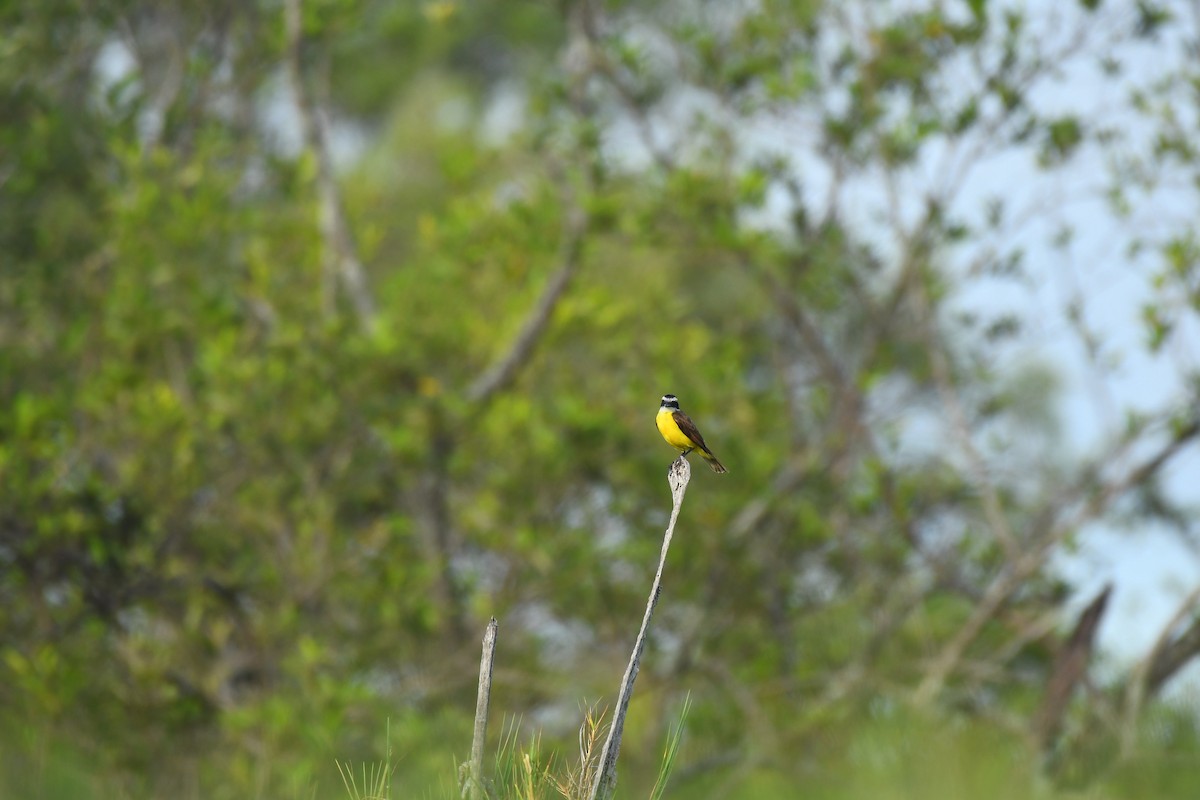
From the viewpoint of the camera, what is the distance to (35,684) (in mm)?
8945

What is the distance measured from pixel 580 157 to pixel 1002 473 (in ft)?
11.9

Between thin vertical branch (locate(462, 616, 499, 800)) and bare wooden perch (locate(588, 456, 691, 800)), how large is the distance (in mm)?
233

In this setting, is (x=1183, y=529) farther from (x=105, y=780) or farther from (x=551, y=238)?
(x=105, y=780)

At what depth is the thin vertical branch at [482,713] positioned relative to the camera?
297 centimetres

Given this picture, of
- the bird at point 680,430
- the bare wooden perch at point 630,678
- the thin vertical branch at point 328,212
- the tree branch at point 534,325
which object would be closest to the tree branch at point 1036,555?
the tree branch at point 534,325

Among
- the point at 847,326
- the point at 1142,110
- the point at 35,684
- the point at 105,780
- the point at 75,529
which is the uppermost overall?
the point at 847,326

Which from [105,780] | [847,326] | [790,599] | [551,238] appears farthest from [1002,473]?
[105,780]

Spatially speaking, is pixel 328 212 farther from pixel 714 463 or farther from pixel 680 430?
pixel 714 463

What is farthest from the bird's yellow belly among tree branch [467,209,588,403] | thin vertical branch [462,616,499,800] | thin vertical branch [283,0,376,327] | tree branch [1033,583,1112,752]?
thin vertical branch [283,0,376,327]

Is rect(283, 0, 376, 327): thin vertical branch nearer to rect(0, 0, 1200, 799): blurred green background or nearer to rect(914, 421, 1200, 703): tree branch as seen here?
rect(0, 0, 1200, 799): blurred green background

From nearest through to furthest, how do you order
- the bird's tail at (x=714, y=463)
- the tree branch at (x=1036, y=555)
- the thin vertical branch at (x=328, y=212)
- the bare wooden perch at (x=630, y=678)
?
the bare wooden perch at (x=630, y=678), the bird's tail at (x=714, y=463), the tree branch at (x=1036, y=555), the thin vertical branch at (x=328, y=212)

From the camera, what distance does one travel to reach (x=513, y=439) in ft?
33.2

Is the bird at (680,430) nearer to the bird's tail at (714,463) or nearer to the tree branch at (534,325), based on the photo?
the bird's tail at (714,463)

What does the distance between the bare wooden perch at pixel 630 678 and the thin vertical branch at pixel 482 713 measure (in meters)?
0.23
